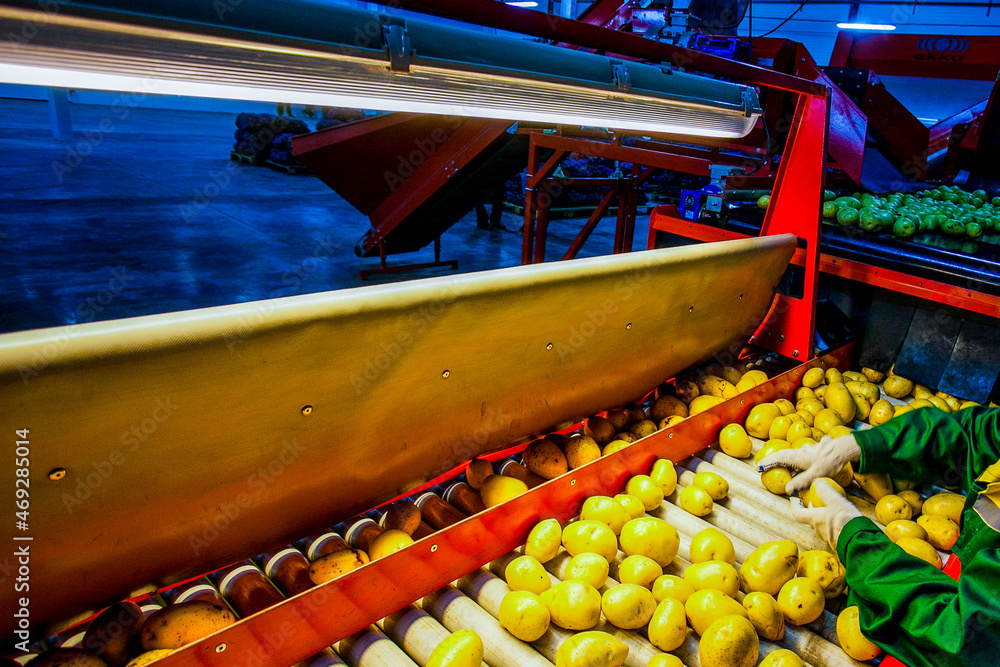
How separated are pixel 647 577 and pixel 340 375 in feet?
3.39

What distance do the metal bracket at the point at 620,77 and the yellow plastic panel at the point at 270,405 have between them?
0.58m

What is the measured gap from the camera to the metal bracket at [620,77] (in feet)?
5.89

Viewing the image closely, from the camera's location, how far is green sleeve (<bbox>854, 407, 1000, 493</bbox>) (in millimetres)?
1916

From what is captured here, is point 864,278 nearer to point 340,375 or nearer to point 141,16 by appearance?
point 340,375

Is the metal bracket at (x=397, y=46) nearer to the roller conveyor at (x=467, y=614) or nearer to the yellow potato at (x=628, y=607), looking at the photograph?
the roller conveyor at (x=467, y=614)

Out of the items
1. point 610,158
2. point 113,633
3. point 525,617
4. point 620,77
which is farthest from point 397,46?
point 610,158

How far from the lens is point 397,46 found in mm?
1271

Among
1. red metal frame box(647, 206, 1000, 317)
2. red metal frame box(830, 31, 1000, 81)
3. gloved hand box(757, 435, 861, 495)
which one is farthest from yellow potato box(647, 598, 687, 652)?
red metal frame box(830, 31, 1000, 81)

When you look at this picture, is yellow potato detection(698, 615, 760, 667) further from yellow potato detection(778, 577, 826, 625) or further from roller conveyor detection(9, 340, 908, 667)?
yellow potato detection(778, 577, 826, 625)

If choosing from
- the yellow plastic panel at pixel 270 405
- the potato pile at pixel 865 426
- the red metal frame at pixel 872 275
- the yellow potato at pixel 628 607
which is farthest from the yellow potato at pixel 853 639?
the red metal frame at pixel 872 275

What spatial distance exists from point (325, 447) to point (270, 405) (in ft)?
0.71

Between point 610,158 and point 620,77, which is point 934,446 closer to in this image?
point 620,77

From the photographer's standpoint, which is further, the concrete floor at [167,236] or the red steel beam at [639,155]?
the concrete floor at [167,236]

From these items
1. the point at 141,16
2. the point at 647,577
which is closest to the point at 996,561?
the point at 647,577
